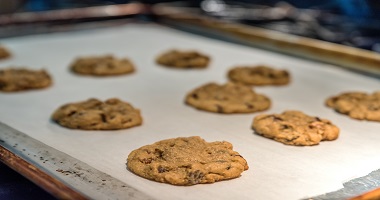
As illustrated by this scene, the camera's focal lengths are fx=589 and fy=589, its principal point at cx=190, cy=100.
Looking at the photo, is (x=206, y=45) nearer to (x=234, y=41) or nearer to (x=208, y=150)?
(x=234, y=41)

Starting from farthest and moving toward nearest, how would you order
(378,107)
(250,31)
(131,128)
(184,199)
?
(250,31), (378,107), (131,128), (184,199)

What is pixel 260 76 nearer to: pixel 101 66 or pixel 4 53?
pixel 101 66

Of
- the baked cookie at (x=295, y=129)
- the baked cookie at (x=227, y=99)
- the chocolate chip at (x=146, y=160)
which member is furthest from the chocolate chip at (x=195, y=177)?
the baked cookie at (x=227, y=99)

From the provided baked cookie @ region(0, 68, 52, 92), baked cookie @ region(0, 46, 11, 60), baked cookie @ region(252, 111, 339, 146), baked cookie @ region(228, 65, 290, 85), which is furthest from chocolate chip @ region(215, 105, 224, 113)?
baked cookie @ region(0, 46, 11, 60)

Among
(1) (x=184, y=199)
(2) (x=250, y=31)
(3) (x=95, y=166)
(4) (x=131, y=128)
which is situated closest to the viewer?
(1) (x=184, y=199)

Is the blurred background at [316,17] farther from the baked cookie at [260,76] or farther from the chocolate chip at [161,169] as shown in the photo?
the chocolate chip at [161,169]

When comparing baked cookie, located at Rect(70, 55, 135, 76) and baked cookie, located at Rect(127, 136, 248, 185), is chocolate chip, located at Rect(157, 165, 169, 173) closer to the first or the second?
baked cookie, located at Rect(127, 136, 248, 185)

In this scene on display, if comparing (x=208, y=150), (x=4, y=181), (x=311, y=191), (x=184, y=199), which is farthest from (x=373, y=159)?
(x=4, y=181)
